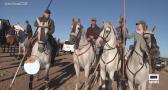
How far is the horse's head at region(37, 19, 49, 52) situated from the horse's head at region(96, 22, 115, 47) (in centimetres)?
215

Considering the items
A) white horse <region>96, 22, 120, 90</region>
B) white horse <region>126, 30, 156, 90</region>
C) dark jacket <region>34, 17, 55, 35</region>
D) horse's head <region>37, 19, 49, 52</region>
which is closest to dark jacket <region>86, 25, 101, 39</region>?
dark jacket <region>34, 17, 55, 35</region>

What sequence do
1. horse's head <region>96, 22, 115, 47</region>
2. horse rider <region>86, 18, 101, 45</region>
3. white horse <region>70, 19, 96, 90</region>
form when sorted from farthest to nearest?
horse rider <region>86, 18, 101, 45</region> → white horse <region>70, 19, 96, 90</region> → horse's head <region>96, 22, 115, 47</region>

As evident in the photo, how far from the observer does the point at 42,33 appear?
1312 centimetres

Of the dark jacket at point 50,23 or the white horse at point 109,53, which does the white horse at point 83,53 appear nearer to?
the dark jacket at point 50,23

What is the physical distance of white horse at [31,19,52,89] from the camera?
43.2 feet

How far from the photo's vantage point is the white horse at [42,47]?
1316 cm

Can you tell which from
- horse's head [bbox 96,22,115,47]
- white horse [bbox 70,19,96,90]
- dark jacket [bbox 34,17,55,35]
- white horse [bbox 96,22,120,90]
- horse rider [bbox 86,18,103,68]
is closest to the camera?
horse's head [bbox 96,22,115,47]

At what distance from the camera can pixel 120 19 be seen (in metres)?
14.3

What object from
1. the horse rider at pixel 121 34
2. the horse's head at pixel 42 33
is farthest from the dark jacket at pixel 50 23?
the horse rider at pixel 121 34

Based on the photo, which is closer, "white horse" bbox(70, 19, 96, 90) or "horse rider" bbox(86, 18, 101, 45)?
"white horse" bbox(70, 19, 96, 90)

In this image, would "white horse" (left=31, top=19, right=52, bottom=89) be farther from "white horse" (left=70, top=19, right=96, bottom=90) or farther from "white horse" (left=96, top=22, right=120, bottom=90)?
"white horse" (left=96, top=22, right=120, bottom=90)

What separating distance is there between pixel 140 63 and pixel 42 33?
414 centimetres

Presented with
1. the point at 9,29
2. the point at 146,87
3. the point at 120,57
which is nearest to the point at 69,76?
the point at 120,57

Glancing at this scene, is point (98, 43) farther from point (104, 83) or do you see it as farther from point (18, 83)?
point (18, 83)
